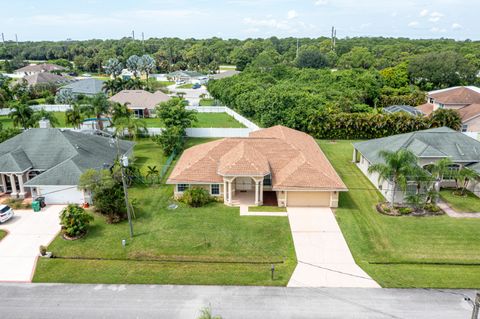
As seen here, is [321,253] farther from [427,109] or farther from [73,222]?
[427,109]

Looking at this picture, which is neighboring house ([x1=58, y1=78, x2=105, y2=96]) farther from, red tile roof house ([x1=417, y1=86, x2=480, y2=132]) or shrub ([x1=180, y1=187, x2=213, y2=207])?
red tile roof house ([x1=417, y1=86, x2=480, y2=132])

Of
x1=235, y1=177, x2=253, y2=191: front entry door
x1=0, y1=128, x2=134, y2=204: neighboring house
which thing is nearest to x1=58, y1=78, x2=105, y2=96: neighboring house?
x1=0, y1=128, x2=134, y2=204: neighboring house

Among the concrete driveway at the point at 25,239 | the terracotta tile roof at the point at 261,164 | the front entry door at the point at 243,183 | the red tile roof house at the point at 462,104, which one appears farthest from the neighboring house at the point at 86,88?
the red tile roof house at the point at 462,104

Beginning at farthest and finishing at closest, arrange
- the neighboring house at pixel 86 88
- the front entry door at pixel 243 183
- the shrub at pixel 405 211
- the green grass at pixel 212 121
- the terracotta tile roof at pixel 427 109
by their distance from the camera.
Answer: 1. the neighboring house at pixel 86 88
2. the terracotta tile roof at pixel 427 109
3. the green grass at pixel 212 121
4. the front entry door at pixel 243 183
5. the shrub at pixel 405 211

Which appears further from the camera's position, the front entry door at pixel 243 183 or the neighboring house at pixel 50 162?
the front entry door at pixel 243 183

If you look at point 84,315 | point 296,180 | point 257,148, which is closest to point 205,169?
point 257,148

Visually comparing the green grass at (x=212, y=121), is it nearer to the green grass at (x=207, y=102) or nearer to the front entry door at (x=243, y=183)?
the green grass at (x=207, y=102)

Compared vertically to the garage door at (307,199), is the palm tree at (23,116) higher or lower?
higher

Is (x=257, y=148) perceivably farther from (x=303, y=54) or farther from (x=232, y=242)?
(x=303, y=54)
